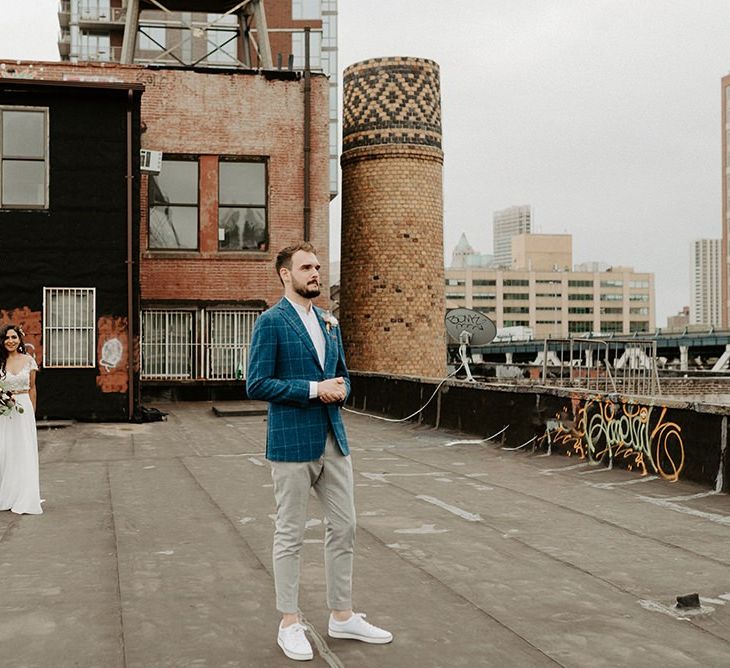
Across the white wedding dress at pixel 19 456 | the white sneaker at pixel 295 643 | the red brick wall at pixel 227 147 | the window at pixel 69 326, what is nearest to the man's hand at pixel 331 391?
the white sneaker at pixel 295 643

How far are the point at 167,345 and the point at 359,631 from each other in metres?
22.0

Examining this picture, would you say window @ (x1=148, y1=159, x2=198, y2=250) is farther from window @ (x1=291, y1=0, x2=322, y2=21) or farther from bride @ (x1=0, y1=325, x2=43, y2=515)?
window @ (x1=291, y1=0, x2=322, y2=21)

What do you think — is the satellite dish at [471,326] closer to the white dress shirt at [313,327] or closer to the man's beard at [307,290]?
the white dress shirt at [313,327]

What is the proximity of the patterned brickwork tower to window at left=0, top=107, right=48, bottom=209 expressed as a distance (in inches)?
462

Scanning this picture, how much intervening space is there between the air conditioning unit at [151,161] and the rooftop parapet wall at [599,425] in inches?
383

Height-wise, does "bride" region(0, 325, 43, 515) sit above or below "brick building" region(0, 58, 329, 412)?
below

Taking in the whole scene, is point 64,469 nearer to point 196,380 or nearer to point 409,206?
Answer: point 196,380

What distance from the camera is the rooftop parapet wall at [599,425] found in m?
11.0

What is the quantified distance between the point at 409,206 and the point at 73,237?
12.2 m

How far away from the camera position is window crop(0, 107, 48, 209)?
21016 mm

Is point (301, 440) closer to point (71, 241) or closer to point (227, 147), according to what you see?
point (71, 241)

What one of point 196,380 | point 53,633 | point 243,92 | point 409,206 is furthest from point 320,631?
point 409,206

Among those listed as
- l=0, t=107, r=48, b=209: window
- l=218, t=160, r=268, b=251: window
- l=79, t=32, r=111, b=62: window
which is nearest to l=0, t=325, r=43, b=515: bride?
l=0, t=107, r=48, b=209: window

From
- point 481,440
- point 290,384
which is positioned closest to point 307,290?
point 290,384
